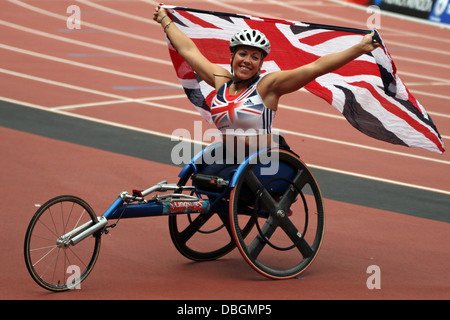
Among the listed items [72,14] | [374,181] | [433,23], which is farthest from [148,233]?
[433,23]

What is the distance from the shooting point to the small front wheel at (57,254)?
561cm

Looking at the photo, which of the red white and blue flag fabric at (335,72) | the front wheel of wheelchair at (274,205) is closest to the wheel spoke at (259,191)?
the front wheel of wheelchair at (274,205)

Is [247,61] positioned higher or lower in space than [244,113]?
higher

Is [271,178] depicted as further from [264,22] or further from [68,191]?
[68,191]

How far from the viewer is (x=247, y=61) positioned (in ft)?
20.9

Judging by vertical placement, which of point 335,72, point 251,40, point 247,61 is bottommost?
point 247,61

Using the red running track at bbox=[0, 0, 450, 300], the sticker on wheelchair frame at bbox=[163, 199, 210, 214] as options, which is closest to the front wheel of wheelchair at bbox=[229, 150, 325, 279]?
the red running track at bbox=[0, 0, 450, 300]

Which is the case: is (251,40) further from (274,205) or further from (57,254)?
(57,254)

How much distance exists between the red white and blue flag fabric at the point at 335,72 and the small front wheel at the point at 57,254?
166cm

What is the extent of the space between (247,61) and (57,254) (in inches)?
79.6

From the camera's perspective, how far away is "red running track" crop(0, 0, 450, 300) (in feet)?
20.3

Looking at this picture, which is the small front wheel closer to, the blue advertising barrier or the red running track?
the red running track

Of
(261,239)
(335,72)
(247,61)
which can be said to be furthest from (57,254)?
(335,72)

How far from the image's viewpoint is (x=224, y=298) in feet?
19.1
